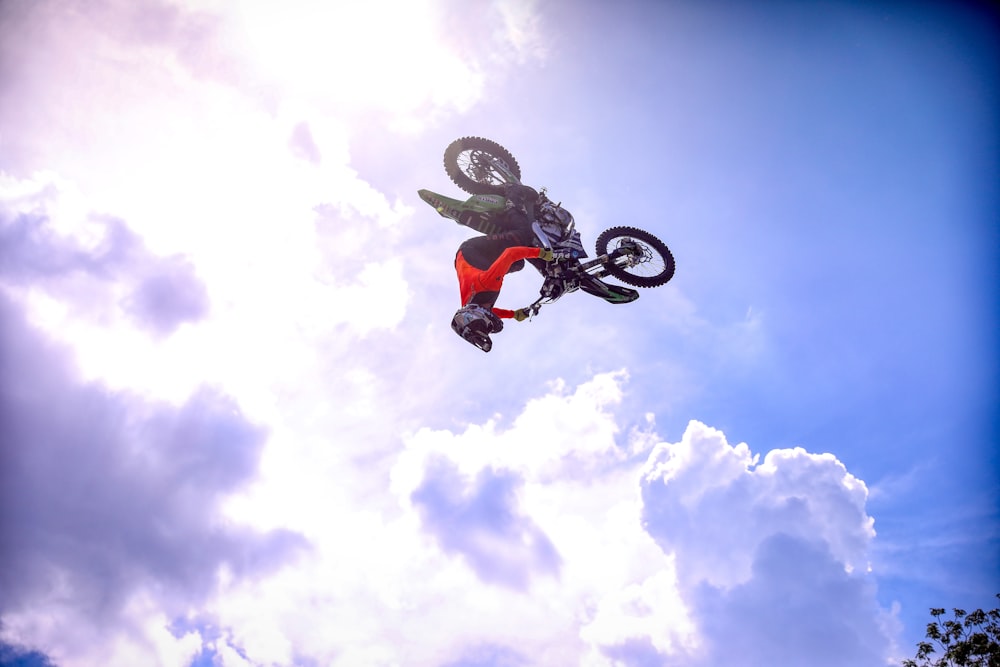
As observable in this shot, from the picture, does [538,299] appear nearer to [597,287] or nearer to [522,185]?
[597,287]

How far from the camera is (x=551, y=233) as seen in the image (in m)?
12.9

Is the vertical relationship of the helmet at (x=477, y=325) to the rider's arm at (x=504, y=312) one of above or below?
below

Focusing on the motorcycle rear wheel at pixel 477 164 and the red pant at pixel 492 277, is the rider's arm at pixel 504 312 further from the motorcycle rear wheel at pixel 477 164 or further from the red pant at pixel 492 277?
the motorcycle rear wheel at pixel 477 164

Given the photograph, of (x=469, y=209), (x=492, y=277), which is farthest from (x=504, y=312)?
(x=469, y=209)

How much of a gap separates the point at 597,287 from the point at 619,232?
1635 millimetres

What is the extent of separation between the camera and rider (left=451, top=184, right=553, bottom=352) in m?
11.0

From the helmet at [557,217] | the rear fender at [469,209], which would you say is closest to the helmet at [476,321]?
the rear fender at [469,209]

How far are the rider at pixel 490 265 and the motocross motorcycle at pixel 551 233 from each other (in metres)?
0.24

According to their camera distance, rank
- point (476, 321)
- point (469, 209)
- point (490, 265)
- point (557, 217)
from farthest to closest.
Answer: point (557, 217)
point (469, 209)
point (490, 265)
point (476, 321)

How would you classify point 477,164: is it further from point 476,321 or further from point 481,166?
point 476,321

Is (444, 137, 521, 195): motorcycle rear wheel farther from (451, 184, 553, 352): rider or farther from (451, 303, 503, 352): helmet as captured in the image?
(451, 303, 503, 352): helmet

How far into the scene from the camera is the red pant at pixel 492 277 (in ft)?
38.1

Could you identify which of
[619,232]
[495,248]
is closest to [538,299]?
[495,248]

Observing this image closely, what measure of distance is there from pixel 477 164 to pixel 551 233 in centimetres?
277
